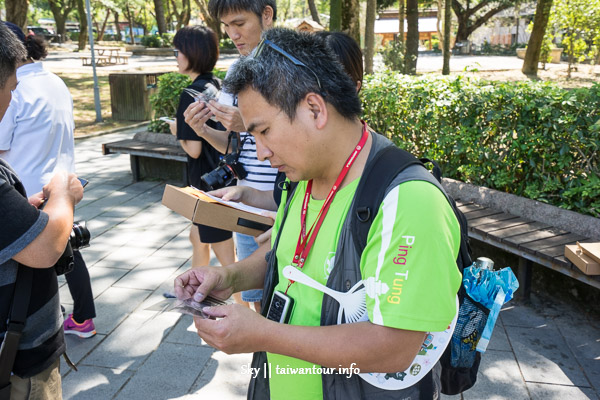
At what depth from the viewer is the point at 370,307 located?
4.31ft

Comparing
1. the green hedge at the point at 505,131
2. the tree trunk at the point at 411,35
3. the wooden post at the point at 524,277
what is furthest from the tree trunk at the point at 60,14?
the wooden post at the point at 524,277

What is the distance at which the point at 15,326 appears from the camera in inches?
72.8

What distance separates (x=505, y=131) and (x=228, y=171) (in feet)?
9.60

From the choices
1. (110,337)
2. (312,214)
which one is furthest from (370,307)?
(110,337)

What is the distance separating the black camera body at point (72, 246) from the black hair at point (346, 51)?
4.34 ft

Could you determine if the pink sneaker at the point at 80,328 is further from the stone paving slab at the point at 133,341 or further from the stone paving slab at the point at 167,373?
the stone paving slab at the point at 167,373

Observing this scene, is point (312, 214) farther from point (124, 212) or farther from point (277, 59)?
point (124, 212)

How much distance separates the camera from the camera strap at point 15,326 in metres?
1.83

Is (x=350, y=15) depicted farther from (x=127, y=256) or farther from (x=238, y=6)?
(x=238, y=6)

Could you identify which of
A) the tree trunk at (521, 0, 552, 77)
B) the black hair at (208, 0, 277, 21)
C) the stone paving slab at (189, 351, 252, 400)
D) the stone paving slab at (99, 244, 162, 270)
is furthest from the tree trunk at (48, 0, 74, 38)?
the stone paving slab at (189, 351, 252, 400)

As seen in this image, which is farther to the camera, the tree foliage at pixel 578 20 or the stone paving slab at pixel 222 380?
the tree foliage at pixel 578 20

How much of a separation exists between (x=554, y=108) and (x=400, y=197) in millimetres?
3683

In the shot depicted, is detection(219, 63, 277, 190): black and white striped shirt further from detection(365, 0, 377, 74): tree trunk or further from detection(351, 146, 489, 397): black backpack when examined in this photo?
detection(365, 0, 377, 74): tree trunk

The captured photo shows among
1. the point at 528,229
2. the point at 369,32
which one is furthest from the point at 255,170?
the point at 369,32
